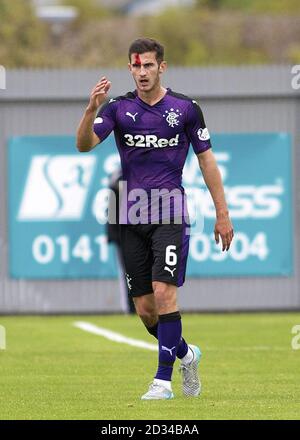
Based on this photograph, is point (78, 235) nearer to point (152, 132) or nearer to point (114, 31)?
point (152, 132)

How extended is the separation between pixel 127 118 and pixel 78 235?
11.9 meters

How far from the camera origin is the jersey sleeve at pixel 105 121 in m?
11.6

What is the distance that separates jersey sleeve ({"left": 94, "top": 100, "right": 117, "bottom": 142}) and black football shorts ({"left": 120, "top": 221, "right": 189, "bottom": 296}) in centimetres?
71

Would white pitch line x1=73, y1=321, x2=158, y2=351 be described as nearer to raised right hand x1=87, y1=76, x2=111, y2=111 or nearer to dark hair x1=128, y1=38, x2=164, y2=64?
dark hair x1=128, y1=38, x2=164, y2=64

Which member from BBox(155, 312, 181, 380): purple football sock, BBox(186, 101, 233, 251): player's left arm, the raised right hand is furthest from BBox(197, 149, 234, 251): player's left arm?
the raised right hand

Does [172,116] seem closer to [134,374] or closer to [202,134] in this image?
[202,134]

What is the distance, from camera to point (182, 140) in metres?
11.8

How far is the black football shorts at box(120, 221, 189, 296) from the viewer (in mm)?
11508

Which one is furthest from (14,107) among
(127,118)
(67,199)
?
(127,118)

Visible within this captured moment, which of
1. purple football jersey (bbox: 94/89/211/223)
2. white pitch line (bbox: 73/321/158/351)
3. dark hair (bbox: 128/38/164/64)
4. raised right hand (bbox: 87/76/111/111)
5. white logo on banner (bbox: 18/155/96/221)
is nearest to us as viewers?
raised right hand (bbox: 87/76/111/111)

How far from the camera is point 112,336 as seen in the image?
1867 cm

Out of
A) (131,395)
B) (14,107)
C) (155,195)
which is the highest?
(14,107)
